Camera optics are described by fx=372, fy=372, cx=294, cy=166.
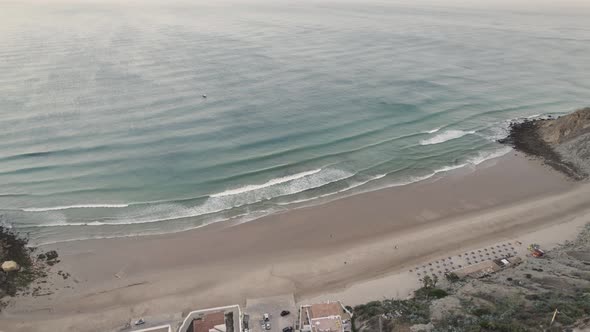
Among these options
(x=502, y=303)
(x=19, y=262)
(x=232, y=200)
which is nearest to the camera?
(x=502, y=303)

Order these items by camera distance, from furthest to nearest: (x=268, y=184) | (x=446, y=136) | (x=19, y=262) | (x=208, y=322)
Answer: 1. (x=446, y=136)
2. (x=268, y=184)
3. (x=19, y=262)
4. (x=208, y=322)

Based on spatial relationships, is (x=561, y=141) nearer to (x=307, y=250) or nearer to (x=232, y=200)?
(x=307, y=250)

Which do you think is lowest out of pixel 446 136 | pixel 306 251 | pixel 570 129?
pixel 306 251

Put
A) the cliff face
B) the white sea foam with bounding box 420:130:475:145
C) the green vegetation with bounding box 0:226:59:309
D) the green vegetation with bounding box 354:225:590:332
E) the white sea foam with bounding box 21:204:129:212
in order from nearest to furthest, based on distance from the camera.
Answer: the green vegetation with bounding box 354:225:590:332 < the green vegetation with bounding box 0:226:59:309 < the white sea foam with bounding box 21:204:129:212 < the cliff face < the white sea foam with bounding box 420:130:475:145

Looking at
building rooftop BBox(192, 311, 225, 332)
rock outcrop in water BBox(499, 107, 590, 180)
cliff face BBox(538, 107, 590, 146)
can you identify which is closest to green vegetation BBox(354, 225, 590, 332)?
building rooftop BBox(192, 311, 225, 332)

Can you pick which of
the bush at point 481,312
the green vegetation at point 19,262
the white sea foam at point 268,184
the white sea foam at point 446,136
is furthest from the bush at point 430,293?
the green vegetation at point 19,262

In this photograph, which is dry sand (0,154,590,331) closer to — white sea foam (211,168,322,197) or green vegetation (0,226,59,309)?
green vegetation (0,226,59,309)

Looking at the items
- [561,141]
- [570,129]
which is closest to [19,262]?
[561,141]
